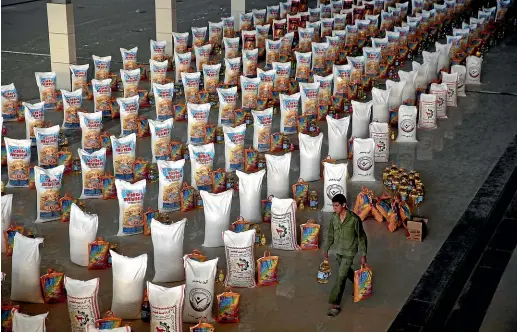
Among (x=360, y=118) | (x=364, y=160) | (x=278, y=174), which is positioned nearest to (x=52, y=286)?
(x=278, y=174)

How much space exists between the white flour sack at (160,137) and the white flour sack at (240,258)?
3.73 meters

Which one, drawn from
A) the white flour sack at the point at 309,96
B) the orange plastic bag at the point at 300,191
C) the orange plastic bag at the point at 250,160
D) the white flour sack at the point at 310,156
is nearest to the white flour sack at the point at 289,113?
the white flour sack at the point at 309,96

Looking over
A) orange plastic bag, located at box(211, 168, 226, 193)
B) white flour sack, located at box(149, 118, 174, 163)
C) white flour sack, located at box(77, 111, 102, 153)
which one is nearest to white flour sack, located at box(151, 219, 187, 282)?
orange plastic bag, located at box(211, 168, 226, 193)

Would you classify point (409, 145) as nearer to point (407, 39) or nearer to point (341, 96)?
point (341, 96)

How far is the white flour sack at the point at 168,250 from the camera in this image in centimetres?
892

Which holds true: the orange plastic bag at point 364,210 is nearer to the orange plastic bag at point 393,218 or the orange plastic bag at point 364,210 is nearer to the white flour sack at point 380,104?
the orange plastic bag at point 393,218

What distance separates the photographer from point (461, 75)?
53.4 feet

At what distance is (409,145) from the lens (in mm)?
13570

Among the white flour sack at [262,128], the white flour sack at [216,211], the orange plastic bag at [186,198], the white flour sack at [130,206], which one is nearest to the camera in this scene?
the white flour sack at [216,211]

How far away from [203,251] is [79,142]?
449 centimetres

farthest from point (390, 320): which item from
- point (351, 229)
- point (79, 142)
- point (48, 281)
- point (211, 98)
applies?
point (211, 98)

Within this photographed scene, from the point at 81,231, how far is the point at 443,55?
1070 centimetres

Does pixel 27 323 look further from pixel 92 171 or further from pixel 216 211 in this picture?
pixel 92 171

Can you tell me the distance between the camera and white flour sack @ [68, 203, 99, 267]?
926 cm
